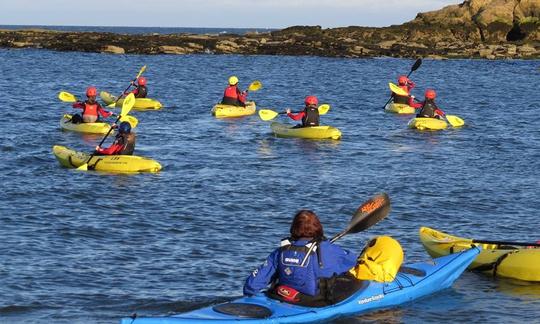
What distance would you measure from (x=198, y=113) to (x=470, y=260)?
2395 cm

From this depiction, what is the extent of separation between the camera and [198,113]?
36.8 meters

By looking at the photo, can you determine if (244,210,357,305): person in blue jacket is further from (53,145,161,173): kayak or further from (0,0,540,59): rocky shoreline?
(0,0,540,59): rocky shoreline

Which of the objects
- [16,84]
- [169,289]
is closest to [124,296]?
[169,289]

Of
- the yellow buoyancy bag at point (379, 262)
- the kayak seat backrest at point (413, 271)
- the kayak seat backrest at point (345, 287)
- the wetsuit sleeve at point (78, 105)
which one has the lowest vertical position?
the kayak seat backrest at point (413, 271)

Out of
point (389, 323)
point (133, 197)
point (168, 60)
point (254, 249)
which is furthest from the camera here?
point (168, 60)

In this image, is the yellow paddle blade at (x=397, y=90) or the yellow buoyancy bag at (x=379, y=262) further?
the yellow paddle blade at (x=397, y=90)

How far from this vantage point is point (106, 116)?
2789 cm

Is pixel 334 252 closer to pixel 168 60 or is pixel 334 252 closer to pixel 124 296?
pixel 124 296

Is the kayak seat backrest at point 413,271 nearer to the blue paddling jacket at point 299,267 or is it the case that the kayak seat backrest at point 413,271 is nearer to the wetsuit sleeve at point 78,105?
the blue paddling jacket at point 299,267

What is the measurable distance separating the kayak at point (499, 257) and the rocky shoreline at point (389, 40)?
214 ft

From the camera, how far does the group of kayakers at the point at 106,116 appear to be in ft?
73.7

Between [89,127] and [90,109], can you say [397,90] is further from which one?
[89,127]

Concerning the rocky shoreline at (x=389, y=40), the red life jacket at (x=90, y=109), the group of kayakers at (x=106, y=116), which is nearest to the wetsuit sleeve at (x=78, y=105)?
the group of kayakers at (x=106, y=116)

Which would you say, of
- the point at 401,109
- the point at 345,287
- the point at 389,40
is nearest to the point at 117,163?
the point at 345,287
